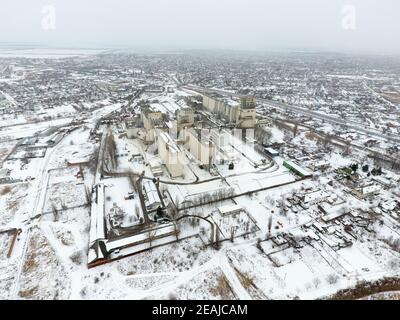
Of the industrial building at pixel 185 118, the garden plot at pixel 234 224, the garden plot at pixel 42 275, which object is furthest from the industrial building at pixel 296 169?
the garden plot at pixel 42 275

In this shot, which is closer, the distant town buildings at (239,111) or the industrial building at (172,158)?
the industrial building at (172,158)

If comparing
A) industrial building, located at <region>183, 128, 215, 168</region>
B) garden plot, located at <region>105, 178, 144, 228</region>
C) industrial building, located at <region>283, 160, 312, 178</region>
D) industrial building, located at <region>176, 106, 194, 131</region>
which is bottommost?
garden plot, located at <region>105, 178, 144, 228</region>

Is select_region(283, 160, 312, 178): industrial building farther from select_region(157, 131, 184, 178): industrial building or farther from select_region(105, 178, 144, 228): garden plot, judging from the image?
select_region(105, 178, 144, 228): garden plot

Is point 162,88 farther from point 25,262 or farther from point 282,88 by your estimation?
point 25,262

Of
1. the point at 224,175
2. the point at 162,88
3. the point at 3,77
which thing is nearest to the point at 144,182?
the point at 224,175

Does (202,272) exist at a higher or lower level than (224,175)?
lower

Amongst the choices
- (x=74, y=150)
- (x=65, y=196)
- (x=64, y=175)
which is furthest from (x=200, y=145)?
(x=74, y=150)

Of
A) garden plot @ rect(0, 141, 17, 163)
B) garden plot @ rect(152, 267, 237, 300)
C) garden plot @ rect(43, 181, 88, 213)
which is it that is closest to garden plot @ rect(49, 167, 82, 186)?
garden plot @ rect(43, 181, 88, 213)

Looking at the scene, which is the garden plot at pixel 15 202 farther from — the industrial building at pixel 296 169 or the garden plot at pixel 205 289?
the industrial building at pixel 296 169
